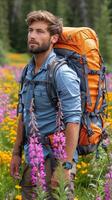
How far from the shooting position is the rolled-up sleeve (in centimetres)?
497

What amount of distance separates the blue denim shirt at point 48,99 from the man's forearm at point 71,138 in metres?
0.05

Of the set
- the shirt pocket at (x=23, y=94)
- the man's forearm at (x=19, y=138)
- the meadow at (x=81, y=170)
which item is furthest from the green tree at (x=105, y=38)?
the shirt pocket at (x=23, y=94)

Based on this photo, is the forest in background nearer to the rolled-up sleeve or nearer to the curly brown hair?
the curly brown hair

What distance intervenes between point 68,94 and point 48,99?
0.67 ft

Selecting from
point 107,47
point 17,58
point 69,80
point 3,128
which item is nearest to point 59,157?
point 69,80

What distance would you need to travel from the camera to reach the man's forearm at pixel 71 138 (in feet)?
16.3

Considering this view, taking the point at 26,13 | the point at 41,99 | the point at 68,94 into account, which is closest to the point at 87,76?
the point at 68,94

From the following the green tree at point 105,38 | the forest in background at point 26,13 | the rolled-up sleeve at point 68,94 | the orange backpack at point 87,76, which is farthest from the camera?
the forest in background at point 26,13

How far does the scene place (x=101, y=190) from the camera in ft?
18.0

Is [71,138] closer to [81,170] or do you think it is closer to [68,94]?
[68,94]

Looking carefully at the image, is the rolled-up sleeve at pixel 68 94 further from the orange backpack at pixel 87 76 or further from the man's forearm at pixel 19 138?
the man's forearm at pixel 19 138

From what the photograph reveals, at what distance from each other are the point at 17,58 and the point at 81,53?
59.0 meters

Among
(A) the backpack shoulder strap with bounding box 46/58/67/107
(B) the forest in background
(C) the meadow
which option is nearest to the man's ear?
(A) the backpack shoulder strap with bounding box 46/58/67/107

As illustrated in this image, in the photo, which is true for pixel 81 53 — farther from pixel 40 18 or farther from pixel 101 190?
pixel 101 190
